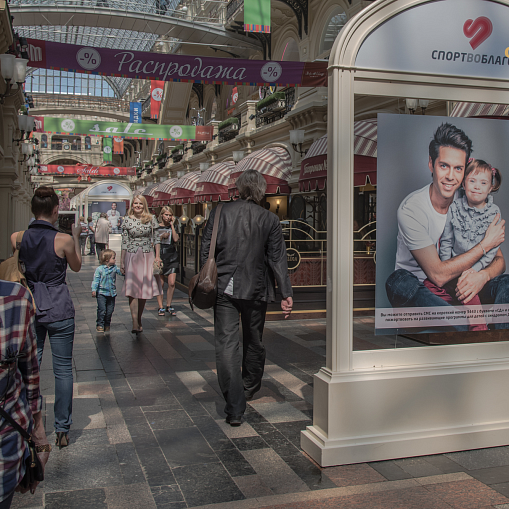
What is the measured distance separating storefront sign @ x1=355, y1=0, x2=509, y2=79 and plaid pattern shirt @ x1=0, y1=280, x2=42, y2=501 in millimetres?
2491

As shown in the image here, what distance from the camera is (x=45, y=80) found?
79.9m

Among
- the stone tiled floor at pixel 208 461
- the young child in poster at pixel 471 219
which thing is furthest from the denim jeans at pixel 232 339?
the young child in poster at pixel 471 219

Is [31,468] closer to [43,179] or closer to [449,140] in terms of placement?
[449,140]

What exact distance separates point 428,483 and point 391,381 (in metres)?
0.61

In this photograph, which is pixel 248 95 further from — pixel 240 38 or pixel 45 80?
pixel 45 80

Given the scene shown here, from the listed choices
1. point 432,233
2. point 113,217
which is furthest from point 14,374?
point 113,217

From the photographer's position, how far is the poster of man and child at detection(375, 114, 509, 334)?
3.48 meters

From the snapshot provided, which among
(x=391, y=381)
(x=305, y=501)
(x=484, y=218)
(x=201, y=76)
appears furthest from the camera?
(x=201, y=76)

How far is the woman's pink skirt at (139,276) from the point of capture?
7.02 meters

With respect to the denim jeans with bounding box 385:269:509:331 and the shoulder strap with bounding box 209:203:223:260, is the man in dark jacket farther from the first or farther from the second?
the denim jeans with bounding box 385:269:509:331

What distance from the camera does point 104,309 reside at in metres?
7.22

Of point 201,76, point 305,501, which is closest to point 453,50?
point 305,501

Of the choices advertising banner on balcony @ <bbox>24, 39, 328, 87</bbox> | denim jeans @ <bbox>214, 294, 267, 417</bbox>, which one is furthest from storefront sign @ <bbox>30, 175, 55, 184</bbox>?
denim jeans @ <bbox>214, 294, 267, 417</bbox>

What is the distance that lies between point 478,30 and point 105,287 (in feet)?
17.1
